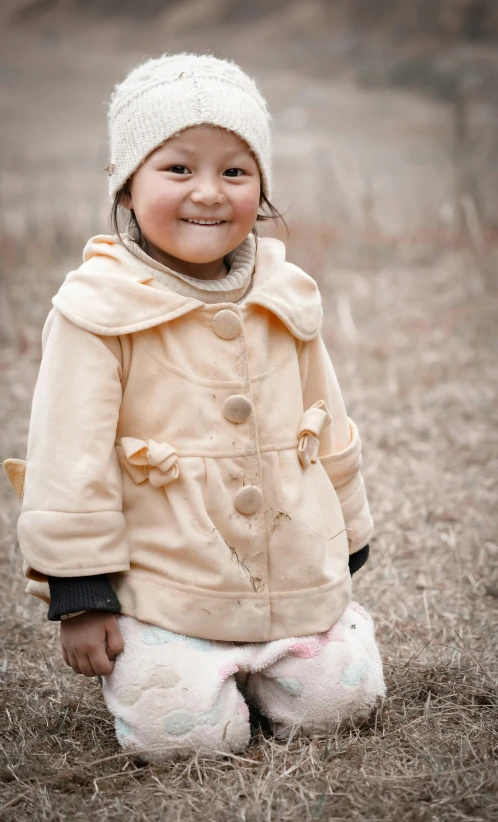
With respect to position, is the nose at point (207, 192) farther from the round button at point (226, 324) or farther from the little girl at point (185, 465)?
the round button at point (226, 324)

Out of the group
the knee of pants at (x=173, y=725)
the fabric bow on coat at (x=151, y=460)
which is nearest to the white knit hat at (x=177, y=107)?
the fabric bow on coat at (x=151, y=460)

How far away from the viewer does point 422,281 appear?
289 inches

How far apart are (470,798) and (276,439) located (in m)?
0.77

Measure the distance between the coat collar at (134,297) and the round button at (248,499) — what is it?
14.0 inches

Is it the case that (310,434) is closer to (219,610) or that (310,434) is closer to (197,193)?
(219,610)

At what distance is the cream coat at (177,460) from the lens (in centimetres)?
173

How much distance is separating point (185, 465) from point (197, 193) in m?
0.54

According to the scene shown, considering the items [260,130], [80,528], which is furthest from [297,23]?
[80,528]

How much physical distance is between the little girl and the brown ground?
151 mm

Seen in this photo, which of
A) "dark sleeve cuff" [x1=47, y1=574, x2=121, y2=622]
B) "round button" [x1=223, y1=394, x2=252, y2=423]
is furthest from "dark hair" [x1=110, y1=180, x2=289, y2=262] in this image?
"dark sleeve cuff" [x1=47, y1=574, x2=121, y2=622]

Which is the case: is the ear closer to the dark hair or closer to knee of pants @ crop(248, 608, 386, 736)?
the dark hair

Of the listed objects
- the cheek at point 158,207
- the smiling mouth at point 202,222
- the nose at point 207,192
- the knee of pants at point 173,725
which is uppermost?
the nose at point 207,192

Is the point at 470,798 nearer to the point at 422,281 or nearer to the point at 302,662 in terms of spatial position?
the point at 302,662

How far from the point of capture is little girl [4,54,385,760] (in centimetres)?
175
